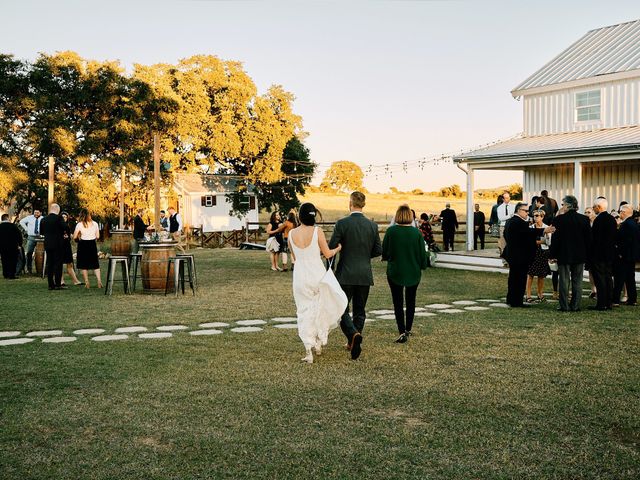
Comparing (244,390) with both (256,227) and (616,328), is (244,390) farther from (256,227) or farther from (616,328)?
(256,227)

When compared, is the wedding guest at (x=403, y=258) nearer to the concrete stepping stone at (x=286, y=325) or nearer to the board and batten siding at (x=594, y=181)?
the concrete stepping stone at (x=286, y=325)

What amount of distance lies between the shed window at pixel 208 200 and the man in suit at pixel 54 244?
3009 centimetres

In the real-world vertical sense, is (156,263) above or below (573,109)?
below

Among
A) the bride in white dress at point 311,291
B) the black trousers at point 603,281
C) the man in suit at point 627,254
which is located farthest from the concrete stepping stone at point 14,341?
the man in suit at point 627,254

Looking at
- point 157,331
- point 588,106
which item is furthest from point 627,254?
point 588,106

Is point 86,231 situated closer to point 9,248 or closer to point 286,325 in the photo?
point 9,248

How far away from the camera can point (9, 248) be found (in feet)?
62.2

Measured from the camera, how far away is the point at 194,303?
13.4 m

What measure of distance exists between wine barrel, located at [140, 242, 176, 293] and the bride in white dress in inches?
282

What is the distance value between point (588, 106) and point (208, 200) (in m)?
28.2

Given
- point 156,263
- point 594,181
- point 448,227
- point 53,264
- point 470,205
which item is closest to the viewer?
point 156,263

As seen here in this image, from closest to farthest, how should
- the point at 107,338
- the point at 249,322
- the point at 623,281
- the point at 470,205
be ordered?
the point at 107,338, the point at 249,322, the point at 623,281, the point at 470,205

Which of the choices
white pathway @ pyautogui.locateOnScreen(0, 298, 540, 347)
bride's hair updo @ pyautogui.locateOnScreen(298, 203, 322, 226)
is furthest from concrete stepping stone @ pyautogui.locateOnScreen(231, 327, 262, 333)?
bride's hair updo @ pyautogui.locateOnScreen(298, 203, 322, 226)

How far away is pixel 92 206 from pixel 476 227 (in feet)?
55.7
